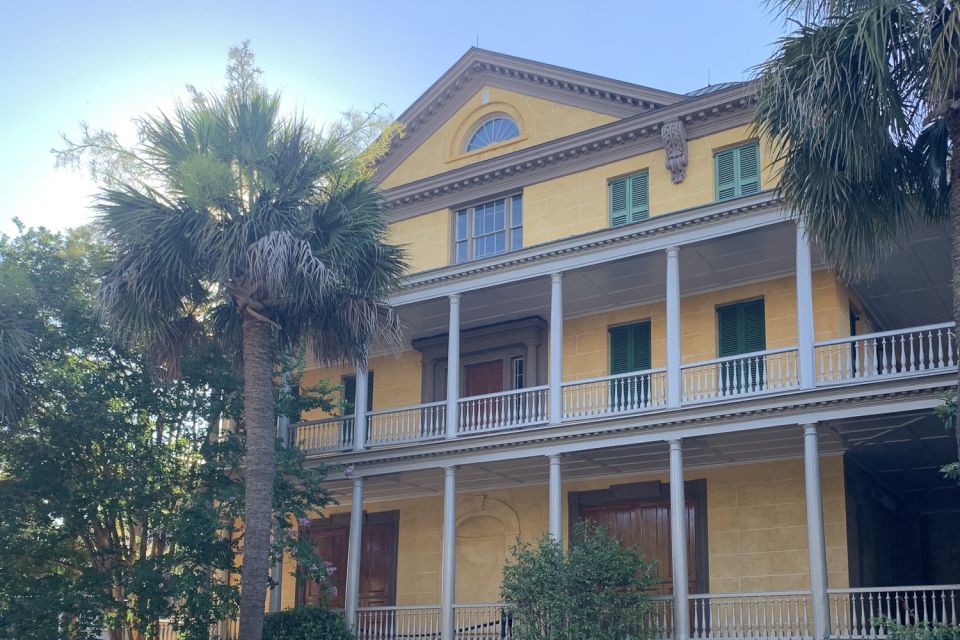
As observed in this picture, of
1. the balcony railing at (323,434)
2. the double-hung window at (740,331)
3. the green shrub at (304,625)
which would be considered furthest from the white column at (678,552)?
the balcony railing at (323,434)

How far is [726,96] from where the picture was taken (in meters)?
21.7

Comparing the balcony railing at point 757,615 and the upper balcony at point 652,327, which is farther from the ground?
the upper balcony at point 652,327

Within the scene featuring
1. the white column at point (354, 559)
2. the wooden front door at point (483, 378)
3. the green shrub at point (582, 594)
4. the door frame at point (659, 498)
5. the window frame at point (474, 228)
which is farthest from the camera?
the wooden front door at point (483, 378)

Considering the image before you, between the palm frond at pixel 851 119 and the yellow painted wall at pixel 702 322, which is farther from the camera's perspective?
the yellow painted wall at pixel 702 322

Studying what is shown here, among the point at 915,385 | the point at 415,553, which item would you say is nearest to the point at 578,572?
the point at 915,385

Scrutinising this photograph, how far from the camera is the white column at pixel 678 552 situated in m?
18.2

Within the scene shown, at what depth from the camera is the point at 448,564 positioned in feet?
69.6

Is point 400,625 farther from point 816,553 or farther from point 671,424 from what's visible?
point 816,553

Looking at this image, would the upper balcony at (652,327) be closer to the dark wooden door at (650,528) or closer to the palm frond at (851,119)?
the dark wooden door at (650,528)

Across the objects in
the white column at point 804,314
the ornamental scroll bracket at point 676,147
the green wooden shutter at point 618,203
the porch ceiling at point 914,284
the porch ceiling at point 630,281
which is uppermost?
the ornamental scroll bracket at point 676,147

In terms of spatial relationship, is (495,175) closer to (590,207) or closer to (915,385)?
(590,207)

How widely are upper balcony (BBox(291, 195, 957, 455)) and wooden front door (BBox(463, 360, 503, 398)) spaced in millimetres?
43

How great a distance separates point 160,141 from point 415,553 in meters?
10.8

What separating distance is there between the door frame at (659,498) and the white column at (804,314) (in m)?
4.07
